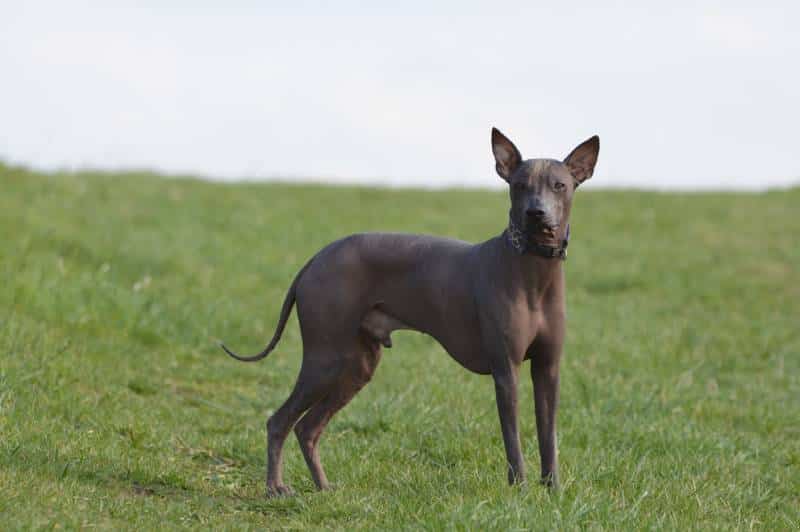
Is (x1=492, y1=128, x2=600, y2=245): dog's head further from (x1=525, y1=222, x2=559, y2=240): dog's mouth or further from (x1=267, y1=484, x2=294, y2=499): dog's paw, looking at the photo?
(x1=267, y1=484, x2=294, y2=499): dog's paw

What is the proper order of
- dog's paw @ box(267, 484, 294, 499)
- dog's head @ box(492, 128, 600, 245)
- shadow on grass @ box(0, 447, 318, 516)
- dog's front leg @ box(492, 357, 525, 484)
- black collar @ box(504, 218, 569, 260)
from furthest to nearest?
dog's paw @ box(267, 484, 294, 499)
shadow on grass @ box(0, 447, 318, 516)
dog's front leg @ box(492, 357, 525, 484)
black collar @ box(504, 218, 569, 260)
dog's head @ box(492, 128, 600, 245)

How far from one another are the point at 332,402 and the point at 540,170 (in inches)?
70.8

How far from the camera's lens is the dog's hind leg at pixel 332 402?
5773 mm

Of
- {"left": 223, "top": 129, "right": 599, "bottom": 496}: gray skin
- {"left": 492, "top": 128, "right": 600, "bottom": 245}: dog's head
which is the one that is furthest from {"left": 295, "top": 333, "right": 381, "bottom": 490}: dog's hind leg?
{"left": 492, "top": 128, "right": 600, "bottom": 245}: dog's head

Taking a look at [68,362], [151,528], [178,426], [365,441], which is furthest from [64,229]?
[151,528]

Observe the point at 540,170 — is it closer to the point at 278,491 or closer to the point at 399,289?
the point at 399,289

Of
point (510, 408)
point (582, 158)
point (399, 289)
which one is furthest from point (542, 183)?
point (510, 408)

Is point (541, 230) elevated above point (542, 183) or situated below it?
below

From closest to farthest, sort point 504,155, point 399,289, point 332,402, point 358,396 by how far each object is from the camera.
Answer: point 504,155, point 399,289, point 332,402, point 358,396

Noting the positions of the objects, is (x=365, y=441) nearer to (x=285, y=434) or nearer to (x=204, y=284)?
(x=285, y=434)

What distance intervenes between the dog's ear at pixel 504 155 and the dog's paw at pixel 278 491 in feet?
6.80

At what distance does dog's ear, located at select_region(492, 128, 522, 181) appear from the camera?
5.17 metres

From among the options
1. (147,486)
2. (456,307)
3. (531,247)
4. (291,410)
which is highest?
(531,247)

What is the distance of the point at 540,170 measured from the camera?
5.03 meters
